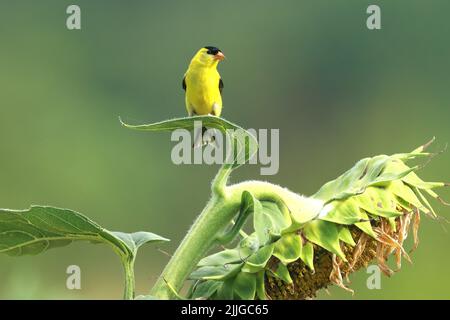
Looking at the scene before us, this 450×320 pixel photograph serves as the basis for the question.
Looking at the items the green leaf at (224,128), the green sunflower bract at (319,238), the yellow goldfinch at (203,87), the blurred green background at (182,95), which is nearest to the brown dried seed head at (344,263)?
the green sunflower bract at (319,238)

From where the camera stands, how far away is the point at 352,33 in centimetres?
1658

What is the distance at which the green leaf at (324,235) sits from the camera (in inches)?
64.8

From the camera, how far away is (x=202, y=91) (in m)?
4.84

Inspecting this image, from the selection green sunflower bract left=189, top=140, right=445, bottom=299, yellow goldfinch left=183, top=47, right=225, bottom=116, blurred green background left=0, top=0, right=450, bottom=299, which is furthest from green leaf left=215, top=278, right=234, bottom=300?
blurred green background left=0, top=0, right=450, bottom=299

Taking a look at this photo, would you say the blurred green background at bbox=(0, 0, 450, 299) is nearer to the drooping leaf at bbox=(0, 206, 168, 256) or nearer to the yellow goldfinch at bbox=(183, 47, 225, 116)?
the yellow goldfinch at bbox=(183, 47, 225, 116)

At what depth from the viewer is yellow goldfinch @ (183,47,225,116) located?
188 inches

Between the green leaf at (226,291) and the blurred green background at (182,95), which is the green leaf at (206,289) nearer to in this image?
the green leaf at (226,291)

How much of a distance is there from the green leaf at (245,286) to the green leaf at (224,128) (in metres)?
0.17

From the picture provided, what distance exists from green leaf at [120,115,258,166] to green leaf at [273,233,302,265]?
0.13m

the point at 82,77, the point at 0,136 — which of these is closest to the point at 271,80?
the point at 82,77

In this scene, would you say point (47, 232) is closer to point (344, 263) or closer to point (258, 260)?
point (258, 260)
